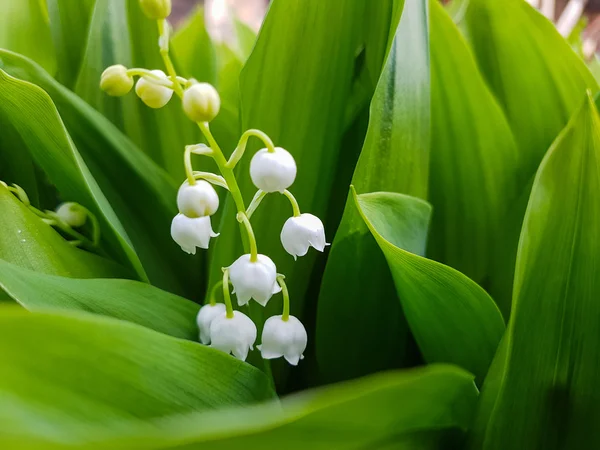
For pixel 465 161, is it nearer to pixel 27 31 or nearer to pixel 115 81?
pixel 115 81

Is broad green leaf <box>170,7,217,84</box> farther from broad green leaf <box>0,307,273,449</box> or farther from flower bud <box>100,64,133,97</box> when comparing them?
broad green leaf <box>0,307,273,449</box>

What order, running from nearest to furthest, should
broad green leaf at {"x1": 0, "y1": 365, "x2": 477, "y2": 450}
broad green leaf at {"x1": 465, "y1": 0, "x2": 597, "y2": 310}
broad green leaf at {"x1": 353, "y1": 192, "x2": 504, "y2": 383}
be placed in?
broad green leaf at {"x1": 0, "y1": 365, "x2": 477, "y2": 450} → broad green leaf at {"x1": 353, "y1": 192, "x2": 504, "y2": 383} → broad green leaf at {"x1": 465, "y1": 0, "x2": 597, "y2": 310}

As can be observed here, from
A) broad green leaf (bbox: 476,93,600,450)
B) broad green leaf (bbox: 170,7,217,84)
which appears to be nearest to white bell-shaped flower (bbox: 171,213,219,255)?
broad green leaf (bbox: 476,93,600,450)

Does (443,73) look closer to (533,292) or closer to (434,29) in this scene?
(434,29)

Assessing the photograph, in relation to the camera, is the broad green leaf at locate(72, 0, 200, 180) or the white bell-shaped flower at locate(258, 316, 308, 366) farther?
the broad green leaf at locate(72, 0, 200, 180)

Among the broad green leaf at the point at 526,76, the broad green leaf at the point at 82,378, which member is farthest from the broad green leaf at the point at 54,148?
the broad green leaf at the point at 526,76

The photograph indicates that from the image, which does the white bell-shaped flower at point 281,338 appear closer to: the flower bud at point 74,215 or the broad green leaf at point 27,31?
the flower bud at point 74,215
